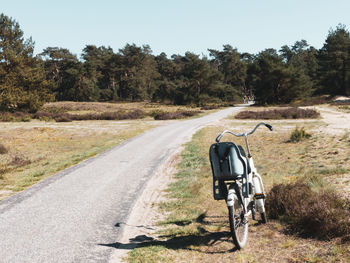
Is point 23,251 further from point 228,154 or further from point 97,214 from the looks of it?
point 228,154

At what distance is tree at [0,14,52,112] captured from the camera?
41.4 meters

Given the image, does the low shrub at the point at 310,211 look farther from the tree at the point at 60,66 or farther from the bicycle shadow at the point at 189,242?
the tree at the point at 60,66

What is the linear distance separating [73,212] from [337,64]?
226 ft

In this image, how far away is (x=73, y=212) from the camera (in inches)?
272

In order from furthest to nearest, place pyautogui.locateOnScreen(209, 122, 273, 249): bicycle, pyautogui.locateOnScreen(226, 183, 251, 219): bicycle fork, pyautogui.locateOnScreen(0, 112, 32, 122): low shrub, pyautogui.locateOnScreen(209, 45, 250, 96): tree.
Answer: pyautogui.locateOnScreen(209, 45, 250, 96): tree < pyautogui.locateOnScreen(0, 112, 32, 122): low shrub < pyautogui.locateOnScreen(209, 122, 273, 249): bicycle < pyautogui.locateOnScreen(226, 183, 251, 219): bicycle fork

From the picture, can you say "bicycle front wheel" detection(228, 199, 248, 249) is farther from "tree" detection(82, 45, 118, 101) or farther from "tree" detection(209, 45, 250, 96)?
"tree" detection(209, 45, 250, 96)

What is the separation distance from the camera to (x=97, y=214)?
6.78 metres

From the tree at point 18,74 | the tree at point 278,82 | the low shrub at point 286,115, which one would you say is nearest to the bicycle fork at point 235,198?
the low shrub at point 286,115

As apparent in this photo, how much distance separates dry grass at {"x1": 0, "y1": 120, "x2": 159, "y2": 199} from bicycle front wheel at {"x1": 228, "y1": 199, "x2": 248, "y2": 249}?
7.34 m

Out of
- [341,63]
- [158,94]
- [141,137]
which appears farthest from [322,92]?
[141,137]

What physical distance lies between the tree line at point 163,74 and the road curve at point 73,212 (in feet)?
120

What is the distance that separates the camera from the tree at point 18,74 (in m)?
41.4

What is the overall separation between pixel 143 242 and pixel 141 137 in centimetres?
1465

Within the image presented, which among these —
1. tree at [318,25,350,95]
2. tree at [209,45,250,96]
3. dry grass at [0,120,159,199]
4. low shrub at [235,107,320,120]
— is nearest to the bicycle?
dry grass at [0,120,159,199]
